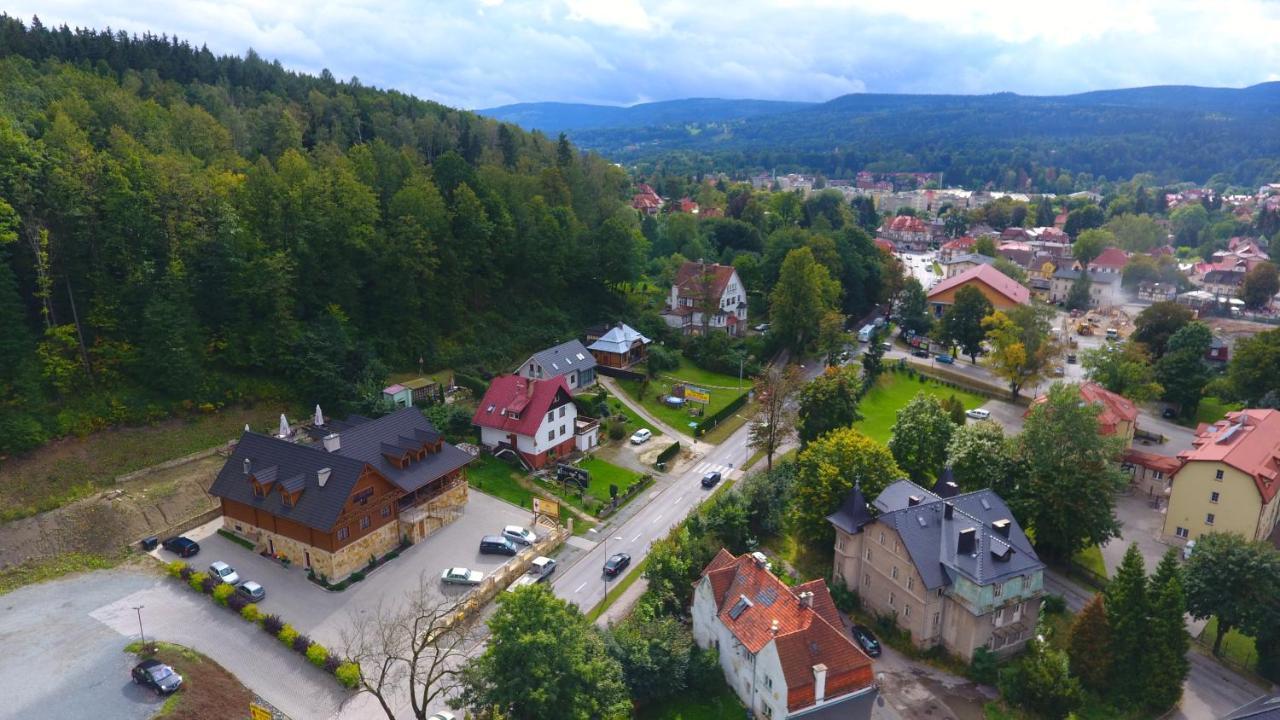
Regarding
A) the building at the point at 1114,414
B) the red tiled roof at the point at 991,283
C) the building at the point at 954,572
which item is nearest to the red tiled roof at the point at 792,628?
the building at the point at 954,572

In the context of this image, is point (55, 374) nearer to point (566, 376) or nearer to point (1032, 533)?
point (566, 376)

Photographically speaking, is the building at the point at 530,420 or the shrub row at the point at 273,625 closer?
the shrub row at the point at 273,625

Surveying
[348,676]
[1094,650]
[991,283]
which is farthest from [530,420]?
[991,283]

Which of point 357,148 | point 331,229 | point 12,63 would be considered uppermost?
point 12,63

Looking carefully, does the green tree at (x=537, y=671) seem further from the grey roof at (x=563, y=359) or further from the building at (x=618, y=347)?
the building at (x=618, y=347)

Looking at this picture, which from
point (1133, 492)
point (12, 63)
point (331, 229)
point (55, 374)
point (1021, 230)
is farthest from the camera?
point (1021, 230)

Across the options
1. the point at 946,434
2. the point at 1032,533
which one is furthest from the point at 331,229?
the point at 1032,533

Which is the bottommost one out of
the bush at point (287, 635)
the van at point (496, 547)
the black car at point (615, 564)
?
the black car at point (615, 564)
